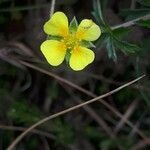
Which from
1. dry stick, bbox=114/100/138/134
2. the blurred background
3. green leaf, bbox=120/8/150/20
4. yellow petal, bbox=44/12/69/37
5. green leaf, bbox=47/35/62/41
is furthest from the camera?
dry stick, bbox=114/100/138/134

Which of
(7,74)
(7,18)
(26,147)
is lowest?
(26,147)

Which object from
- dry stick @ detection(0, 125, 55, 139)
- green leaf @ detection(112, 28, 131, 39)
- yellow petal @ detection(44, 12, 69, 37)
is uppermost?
yellow petal @ detection(44, 12, 69, 37)

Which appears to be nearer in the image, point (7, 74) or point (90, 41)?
point (90, 41)

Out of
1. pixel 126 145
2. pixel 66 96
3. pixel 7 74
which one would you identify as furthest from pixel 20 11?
pixel 126 145

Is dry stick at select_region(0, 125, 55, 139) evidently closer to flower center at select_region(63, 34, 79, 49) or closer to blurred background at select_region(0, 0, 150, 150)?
blurred background at select_region(0, 0, 150, 150)

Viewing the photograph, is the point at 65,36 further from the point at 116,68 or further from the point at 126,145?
the point at 126,145

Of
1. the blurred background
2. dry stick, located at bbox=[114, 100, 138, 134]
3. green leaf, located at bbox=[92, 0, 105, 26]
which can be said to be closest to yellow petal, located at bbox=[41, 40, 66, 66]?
green leaf, located at bbox=[92, 0, 105, 26]

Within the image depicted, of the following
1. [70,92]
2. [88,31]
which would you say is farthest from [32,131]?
[88,31]

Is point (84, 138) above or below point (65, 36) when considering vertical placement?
below
